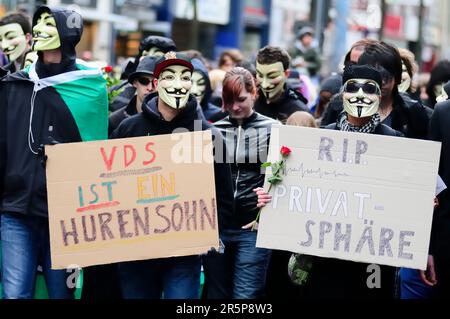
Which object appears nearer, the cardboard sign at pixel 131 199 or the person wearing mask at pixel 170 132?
the cardboard sign at pixel 131 199

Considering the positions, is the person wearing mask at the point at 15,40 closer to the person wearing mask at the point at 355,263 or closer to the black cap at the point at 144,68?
the black cap at the point at 144,68

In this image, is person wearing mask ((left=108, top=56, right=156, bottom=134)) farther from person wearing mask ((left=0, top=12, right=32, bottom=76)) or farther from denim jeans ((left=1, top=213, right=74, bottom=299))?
denim jeans ((left=1, top=213, right=74, bottom=299))

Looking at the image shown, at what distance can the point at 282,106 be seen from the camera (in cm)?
812

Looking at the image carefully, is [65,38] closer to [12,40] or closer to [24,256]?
[24,256]

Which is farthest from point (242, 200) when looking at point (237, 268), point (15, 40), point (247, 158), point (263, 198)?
point (15, 40)

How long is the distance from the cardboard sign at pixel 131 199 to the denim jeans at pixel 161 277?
0.17m

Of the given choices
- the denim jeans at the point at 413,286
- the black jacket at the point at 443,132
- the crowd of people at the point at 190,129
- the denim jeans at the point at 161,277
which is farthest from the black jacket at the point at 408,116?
the denim jeans at the point at 161,277

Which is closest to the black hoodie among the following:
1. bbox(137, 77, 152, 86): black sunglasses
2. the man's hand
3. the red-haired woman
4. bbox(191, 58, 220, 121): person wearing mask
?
the red-haired woman

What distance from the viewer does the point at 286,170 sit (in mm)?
6172

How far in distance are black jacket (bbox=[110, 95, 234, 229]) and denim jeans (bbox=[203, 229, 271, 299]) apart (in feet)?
1.38

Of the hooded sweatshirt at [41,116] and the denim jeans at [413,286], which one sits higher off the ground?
the hooded sweatshirt at [41,116]

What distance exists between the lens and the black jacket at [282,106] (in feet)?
26.5
